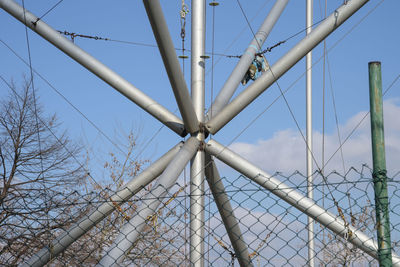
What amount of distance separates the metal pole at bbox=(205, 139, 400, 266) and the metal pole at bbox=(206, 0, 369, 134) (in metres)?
0.41

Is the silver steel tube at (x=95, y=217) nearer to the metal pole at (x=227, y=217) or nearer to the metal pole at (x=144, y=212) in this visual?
the metal pole at (x=144, y=212)

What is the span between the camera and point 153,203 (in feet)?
17.5

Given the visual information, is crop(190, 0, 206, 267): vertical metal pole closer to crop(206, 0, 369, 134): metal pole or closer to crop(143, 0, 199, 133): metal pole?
crop(143, 0, 199, 133): metal pole

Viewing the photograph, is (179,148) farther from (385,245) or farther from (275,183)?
(385,245)

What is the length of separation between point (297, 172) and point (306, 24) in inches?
447

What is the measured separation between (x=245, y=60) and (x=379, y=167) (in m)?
3.55

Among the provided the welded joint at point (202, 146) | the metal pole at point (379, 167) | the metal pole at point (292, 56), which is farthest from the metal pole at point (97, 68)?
the metal pole at point (379, 167)

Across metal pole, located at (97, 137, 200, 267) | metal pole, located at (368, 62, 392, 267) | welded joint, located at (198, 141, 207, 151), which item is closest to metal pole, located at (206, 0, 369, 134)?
welded joint, located at (198, 141, 207, 151)

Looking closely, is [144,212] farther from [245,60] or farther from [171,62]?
[245,60]

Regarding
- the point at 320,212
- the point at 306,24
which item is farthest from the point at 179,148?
the point at 306,24

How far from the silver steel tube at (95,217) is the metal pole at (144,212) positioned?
0.21 metres

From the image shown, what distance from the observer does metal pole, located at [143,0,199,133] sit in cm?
483

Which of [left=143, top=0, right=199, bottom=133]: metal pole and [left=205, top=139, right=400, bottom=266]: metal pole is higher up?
[left=143, top=0, right=199, bottom=133]: metal pole

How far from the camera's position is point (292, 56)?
596 cm
